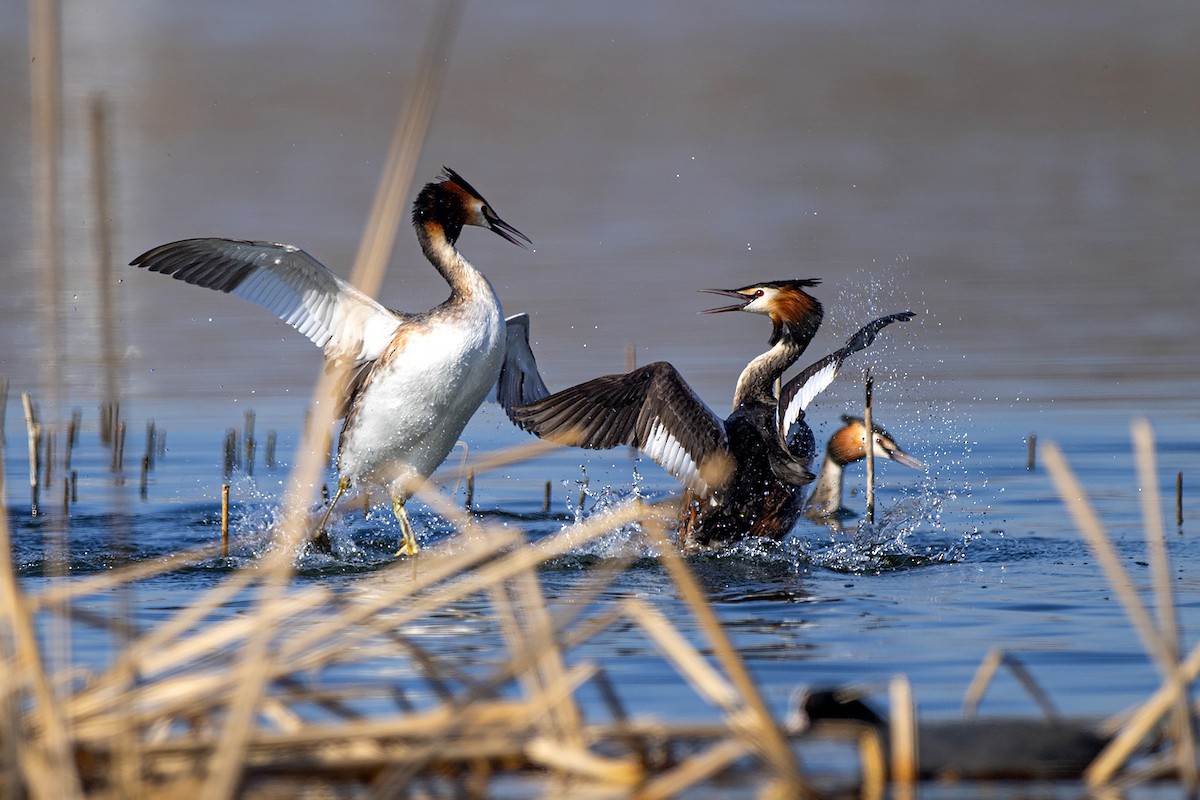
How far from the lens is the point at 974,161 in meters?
21.2

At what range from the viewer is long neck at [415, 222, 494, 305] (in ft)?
24.8

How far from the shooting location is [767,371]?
7.80 metres

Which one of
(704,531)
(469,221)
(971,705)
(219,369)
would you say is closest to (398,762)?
(971,705)

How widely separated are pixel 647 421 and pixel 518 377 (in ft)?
4.86

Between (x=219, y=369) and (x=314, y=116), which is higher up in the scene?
(x=314, y=116)

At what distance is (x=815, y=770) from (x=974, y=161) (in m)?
18.4

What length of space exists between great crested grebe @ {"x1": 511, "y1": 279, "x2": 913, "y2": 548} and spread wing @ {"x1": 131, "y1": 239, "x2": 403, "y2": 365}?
3.01 feet

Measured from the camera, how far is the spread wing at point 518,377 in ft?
27.6

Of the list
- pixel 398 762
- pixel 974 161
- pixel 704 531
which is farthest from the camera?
pixel 974 161

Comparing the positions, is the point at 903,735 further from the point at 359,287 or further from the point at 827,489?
the point at 827,489

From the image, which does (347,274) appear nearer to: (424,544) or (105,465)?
(105,465)

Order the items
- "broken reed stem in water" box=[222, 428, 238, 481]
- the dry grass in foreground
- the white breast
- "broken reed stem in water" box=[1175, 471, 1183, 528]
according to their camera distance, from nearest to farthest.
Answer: the dry grass in foreground, "broken reed stem in water" box=[1175, 471, 1183, 528], the white breast, "broken reed stem in water" box=[222, 428, 238, 481]

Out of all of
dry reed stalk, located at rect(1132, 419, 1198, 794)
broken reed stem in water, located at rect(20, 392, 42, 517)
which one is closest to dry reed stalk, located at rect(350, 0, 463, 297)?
dry reed stalk, located at rect(1132, 419, 1198, 794)

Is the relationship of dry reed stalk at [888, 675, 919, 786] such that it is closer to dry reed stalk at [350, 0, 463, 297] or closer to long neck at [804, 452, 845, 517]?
dry reed stalk at [350, 0, 463, 297]
